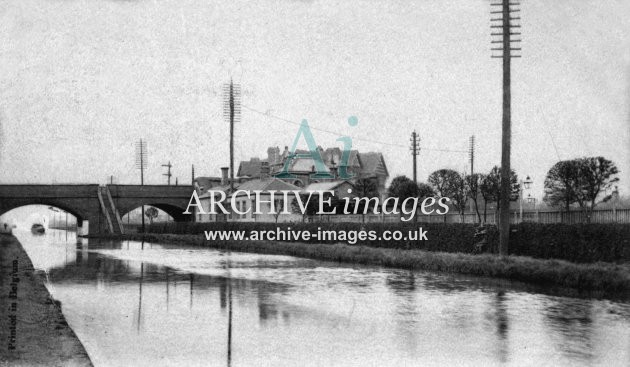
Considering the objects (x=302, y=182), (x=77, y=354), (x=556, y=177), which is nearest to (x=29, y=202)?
(x=302, y=182)

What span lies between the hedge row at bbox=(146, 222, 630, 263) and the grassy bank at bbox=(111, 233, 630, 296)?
1.18 meters

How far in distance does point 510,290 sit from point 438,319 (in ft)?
18.2

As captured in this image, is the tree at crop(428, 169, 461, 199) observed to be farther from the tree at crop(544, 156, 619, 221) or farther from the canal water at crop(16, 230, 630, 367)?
the canal water at crop(16, 230, 630, 367)

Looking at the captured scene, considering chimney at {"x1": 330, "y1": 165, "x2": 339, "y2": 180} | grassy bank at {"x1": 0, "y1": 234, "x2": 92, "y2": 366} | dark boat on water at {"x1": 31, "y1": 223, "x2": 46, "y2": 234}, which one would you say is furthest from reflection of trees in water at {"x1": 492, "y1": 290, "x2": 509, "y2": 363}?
dark boat on water at {"x1": 31, "y1": 223, "x2": 46, "y2": 234}

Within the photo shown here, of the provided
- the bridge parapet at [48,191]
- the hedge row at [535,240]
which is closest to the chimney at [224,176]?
the bridge parapet at [48,191]

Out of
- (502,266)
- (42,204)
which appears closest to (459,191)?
(502,266)

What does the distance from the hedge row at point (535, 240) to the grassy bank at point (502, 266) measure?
1183mm

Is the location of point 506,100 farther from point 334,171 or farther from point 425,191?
point 334,171

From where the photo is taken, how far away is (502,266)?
65.6 feet

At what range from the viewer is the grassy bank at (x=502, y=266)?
53.4 feet

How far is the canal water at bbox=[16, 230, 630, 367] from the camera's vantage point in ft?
26.6

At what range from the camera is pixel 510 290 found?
16.0m

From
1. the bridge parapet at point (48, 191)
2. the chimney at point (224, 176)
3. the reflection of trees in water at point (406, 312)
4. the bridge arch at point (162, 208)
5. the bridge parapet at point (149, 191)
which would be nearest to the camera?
the reflection of trees in water at point (406, 312)

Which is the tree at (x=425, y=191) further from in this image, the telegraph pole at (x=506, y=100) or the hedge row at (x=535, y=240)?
the telegraph pole at (x=506, y=100)
